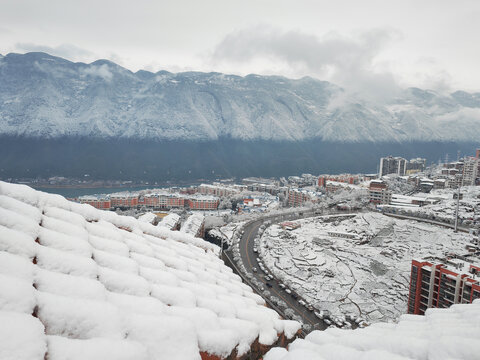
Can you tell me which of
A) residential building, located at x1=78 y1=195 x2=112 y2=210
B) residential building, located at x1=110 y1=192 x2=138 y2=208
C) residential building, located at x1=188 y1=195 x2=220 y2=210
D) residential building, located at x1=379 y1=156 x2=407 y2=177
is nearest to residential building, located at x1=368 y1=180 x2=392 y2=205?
residential building, located at x1=188 y1=195 x2=220 y2=210

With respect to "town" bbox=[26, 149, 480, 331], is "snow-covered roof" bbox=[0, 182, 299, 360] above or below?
above

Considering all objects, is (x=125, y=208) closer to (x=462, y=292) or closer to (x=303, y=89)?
(x=462, y=292)

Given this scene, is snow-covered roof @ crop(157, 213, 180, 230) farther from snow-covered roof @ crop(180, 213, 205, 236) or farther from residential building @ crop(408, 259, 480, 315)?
residential building @ crop(408, 259, 480, 315)

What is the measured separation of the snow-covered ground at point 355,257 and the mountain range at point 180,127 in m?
36.8

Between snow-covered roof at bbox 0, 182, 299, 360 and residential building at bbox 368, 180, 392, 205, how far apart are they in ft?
94.1

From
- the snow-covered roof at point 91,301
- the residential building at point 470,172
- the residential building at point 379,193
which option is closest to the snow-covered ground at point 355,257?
the residential building at point 379,193

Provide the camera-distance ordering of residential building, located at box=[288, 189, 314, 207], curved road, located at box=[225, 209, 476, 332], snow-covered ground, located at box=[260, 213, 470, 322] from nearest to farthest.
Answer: curved road, located at box=[225, 209, 476, 332]
snow-covered ground, located at box=[260, 213, 470, 322]
residential building, located at box=[288, 189, 314, 207]

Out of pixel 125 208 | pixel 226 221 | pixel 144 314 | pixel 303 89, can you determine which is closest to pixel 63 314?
pixel 144 314

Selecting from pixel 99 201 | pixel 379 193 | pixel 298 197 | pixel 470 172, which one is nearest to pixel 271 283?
pixel 99 201

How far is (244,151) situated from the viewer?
69.1 m

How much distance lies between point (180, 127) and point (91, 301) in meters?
74.8

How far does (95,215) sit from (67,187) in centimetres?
4298

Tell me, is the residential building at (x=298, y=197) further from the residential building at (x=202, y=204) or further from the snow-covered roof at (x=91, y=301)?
the snow-covered roof at (x=91, y=301)

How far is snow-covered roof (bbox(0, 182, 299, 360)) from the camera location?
0.74m
